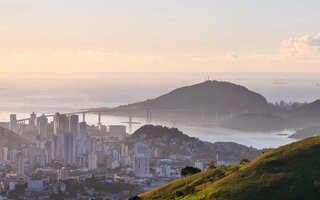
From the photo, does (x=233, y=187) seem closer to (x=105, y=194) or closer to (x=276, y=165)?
(x=276, y=165)

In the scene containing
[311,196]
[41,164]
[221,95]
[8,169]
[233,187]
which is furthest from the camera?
[221,95]

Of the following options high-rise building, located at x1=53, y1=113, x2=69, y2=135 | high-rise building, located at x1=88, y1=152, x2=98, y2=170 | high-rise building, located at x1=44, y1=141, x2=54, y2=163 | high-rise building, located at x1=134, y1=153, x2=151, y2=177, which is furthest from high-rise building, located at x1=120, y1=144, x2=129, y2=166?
high-rise building, located at x1=53, y1=113, x2=69, y2=135

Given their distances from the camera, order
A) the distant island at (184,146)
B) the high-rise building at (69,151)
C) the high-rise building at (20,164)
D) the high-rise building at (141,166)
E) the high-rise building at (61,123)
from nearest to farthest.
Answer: the high-rise building at (141,166), the high-rise building at (20,164), the high-rise building at (69,151), the distant island at (184,146), the high-rise building at (61,123)

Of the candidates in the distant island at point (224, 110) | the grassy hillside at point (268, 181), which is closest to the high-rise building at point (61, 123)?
the distant island at point (224, 110)

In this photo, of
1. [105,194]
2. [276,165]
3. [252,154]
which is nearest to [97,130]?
[252,154]

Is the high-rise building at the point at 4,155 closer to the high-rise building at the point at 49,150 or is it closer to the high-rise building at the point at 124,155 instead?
the high-rise building at the point at 49,150

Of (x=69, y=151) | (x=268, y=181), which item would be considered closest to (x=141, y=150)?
(x=69, y=151)

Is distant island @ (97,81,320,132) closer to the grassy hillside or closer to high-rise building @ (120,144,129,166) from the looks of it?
high-rise building @ (120,144,129,166)

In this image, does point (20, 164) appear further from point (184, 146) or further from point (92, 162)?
point (184, 146)
